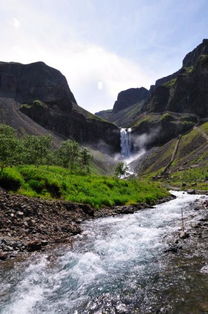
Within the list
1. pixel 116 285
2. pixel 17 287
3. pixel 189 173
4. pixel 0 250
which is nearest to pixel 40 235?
pixel 0 250

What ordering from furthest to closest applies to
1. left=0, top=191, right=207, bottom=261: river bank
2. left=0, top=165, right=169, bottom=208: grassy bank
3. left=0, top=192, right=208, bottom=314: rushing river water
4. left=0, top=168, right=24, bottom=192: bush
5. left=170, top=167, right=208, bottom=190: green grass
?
left=170, top=167, right=208, bottom=190: green grass, left=0, top=165, right=169, bottom=208: grassy bank, left=0, top=168, right=24, bottom=192: bush, left=0, top=191, right=207, bottom=261: river bank, left=0, top=192, right=208, bottom=314: rushing river water

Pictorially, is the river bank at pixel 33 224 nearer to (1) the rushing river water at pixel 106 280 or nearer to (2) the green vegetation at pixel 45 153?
(1) the rushing river water at pixel 106 280

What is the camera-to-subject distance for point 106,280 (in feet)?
47.6

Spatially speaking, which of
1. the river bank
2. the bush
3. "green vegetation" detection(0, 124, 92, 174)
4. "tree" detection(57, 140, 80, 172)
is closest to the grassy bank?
the bush

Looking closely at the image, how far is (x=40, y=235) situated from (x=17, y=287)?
8.49 metres

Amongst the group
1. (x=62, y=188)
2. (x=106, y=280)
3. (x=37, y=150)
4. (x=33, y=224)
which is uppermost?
(x=37, y=150)

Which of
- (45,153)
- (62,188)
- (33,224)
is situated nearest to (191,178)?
(45,153)

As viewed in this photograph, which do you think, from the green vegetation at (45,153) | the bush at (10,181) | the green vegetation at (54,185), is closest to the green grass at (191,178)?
the green vegetation at (45,153)

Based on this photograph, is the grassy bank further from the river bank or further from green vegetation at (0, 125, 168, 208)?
the river bank

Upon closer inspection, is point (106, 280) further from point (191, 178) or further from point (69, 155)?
point (191, 178)

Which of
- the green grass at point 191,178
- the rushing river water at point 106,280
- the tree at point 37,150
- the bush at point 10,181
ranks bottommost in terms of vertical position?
the green grass at point 191,178

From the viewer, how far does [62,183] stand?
40969mm

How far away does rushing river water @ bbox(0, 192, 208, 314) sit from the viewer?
11.8 metres

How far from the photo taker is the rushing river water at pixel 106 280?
11.8 metres
